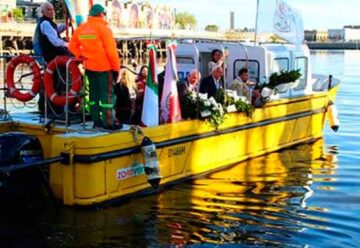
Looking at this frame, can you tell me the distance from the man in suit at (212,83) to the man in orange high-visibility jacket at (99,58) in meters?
→ 2.63

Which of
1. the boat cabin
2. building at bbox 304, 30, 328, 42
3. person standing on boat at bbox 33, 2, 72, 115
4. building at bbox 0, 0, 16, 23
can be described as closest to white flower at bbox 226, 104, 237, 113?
the boat cabin

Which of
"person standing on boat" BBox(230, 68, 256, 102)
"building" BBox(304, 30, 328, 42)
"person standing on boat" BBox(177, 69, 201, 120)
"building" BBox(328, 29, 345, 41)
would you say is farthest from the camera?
"building" BBox(328, 29, 345, 41)

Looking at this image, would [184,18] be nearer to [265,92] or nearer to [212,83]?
[265,92]

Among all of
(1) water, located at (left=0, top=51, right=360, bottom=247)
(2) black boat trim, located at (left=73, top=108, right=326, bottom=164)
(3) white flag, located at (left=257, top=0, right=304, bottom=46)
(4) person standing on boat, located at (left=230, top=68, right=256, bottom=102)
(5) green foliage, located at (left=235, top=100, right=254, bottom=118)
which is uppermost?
(3) white flag, located at (left=257, top=0, right=304, bottom=46)

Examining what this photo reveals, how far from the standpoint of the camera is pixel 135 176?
29.8 feet

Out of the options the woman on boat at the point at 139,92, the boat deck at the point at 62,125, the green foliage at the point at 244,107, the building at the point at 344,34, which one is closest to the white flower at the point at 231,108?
the green foliage at the point at 244,107

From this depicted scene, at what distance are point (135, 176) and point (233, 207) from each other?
4.89 ft

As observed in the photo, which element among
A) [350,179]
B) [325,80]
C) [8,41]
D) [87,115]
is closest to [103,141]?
[87,115]

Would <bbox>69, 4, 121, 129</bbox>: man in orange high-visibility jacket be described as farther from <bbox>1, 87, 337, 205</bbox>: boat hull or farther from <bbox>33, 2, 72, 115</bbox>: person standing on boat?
<bbox>33, 2, 72, 115</bbox>: person standing on boat

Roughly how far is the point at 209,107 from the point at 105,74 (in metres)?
2.23

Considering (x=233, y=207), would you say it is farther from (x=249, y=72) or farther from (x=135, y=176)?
(x=249, y=72)

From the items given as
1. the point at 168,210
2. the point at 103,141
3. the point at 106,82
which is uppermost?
the point at 106,82

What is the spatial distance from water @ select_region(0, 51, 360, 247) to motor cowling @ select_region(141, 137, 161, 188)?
42cm

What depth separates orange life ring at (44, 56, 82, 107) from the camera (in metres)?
8.96
